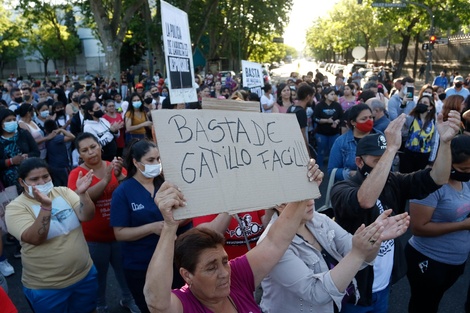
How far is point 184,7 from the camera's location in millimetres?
23844

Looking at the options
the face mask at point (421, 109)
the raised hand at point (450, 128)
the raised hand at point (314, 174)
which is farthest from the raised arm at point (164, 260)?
the face mask at point (421, 109)

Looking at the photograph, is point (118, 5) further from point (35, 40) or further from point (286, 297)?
point (35, 40)

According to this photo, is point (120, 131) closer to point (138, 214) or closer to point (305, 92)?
point (305, 92)

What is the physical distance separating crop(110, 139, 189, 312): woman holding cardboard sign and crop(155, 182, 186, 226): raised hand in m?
1.46

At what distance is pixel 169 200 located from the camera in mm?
1611

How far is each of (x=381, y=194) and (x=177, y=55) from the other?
11.4 feet

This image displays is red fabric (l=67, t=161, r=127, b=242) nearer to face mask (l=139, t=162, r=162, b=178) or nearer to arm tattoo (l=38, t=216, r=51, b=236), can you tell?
face mask (l=139, t=162, r=162, b=178)

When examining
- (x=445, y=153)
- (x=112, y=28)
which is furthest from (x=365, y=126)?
(x=112, y=28)

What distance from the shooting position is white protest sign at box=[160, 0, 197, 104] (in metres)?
5.07

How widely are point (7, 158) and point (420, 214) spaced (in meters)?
4.90

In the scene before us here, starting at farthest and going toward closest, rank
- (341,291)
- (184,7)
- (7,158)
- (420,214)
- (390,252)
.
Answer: (184,7) < (7,158) < (420,214) < (390,252) < (341,291)

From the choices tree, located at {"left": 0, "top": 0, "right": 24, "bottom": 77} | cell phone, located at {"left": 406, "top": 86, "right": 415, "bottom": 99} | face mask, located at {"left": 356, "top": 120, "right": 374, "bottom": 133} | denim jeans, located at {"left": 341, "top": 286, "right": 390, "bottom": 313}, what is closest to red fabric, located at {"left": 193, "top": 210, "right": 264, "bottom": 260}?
denim jeans, located at {"left": 341, "top": 286, "right": 390, "bottom": 313}

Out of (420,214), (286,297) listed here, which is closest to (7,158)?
(286,297)

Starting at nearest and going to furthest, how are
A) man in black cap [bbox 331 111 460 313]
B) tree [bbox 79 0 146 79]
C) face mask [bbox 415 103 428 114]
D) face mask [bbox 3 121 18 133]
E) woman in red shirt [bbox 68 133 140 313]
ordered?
1. man in black cap [bbox 331 111 460 313]
2. woman in red shirt [bbox 68 133 140 313]
3. face mask [bbox 3 121 18 133]
4. face mask [bbox 415 103 428 114]
5. tree [bbox 79 0 146 79]
